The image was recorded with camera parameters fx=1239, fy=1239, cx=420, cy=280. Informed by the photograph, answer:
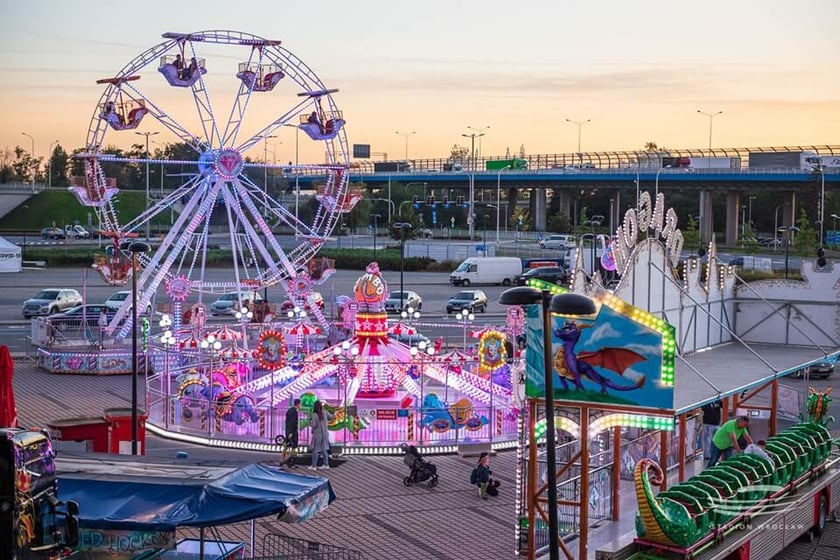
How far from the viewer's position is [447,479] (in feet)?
76.0

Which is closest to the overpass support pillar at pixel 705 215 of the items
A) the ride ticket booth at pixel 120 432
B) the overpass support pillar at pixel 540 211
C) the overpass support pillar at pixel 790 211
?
the overpass support pillar at pixel 790 211

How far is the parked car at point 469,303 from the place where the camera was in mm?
52769

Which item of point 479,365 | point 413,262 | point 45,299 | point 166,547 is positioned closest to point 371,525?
point 166,547

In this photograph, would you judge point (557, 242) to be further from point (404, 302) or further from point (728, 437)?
point (728, 437)

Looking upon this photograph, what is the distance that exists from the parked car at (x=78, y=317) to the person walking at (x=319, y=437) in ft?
55.9

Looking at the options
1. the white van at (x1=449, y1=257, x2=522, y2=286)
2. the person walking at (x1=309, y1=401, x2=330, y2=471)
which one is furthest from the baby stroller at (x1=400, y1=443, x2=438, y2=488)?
the white van at (x1=449, y1=257, x2=522, y2=286)

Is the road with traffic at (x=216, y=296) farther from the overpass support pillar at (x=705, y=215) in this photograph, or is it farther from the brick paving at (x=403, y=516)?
the overpass support pillar at (x=705, y=215)

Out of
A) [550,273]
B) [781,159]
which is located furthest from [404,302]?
[781,159]

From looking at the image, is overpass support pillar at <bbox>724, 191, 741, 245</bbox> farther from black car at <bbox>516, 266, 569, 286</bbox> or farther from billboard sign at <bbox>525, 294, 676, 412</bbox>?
billboard sign at <bbox>525, 294, 676, 412</bbox>

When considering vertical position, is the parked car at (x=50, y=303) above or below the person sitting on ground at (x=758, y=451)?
below

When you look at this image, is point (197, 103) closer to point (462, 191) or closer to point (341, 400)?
point (341, 400)

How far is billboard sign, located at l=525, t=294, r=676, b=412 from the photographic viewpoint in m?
15.2

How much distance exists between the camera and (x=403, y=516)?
20.5 meters

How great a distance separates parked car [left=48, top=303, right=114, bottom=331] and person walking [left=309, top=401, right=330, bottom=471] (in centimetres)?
1705
